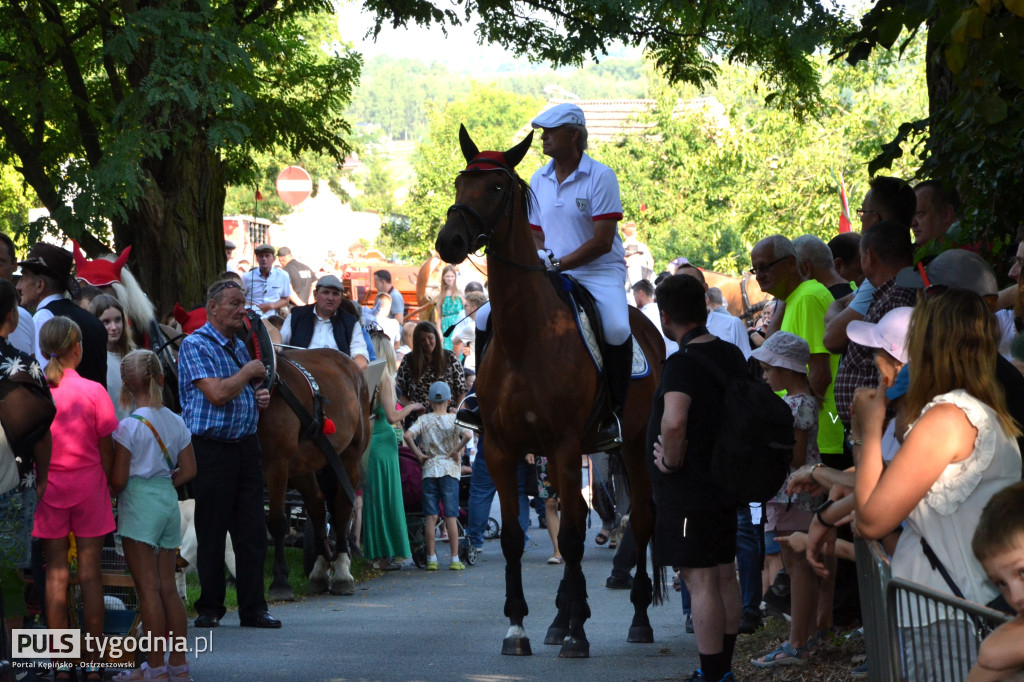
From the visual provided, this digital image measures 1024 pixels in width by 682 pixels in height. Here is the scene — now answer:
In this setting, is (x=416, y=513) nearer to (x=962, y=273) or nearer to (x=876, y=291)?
(x=876, y=291)

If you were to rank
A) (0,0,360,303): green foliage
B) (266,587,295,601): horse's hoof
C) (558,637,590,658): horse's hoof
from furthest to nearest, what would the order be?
1. (0,0,360,303): green foliage
2. (266,587,295,601): horse's hoof
3. (558,637,590,658): horse's hoof

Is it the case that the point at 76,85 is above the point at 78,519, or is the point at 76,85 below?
above

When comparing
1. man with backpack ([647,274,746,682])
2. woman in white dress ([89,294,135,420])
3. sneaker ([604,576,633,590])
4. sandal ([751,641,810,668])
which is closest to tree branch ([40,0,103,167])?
woman in white dress ([89,294,135,420])

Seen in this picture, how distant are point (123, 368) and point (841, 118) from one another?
3082 centimetres

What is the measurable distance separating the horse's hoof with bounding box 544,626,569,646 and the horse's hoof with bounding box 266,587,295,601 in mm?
3316

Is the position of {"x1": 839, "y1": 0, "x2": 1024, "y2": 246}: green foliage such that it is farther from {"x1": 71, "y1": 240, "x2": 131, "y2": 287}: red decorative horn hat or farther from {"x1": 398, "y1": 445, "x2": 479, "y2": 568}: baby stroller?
{"x1": 398, "y1": 445, "x2": 479, "y2": 568}: baby stroller

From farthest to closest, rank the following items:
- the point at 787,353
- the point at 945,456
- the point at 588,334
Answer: the point at 588,334 < the point at 787,353 < the point at 945,456

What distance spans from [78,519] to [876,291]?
168 inches

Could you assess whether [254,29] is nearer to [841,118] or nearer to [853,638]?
[853,638]

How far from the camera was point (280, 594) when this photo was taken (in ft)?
38.0

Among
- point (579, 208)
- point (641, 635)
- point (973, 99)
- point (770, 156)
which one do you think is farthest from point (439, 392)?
point (770, 156)

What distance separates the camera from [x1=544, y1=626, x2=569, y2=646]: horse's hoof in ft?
29.3

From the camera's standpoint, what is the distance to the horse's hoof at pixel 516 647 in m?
8.64

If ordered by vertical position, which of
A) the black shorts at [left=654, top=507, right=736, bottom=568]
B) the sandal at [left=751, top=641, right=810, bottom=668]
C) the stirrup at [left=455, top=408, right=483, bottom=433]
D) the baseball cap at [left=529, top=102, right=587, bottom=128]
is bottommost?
the sandal at [left=751, top=641, right=810, bottom=668]
